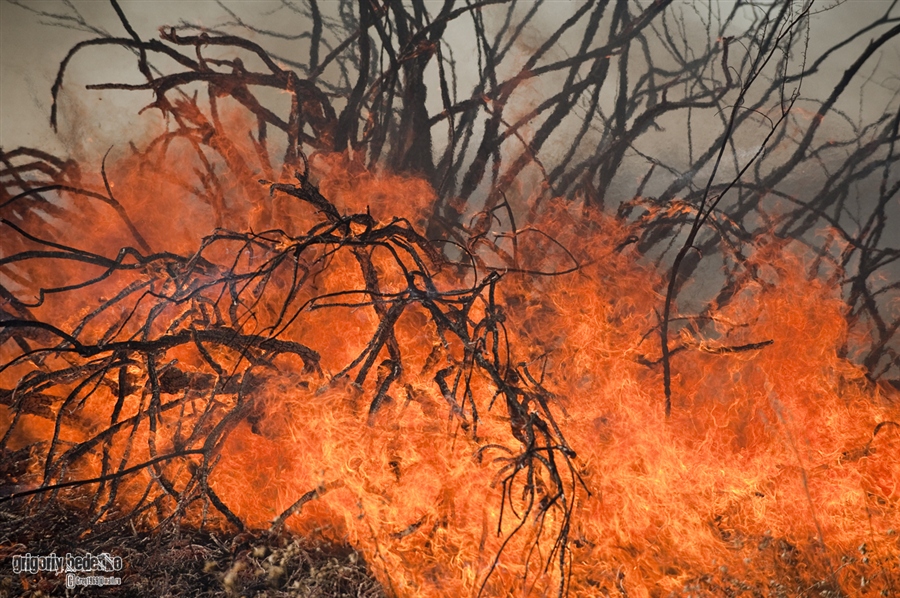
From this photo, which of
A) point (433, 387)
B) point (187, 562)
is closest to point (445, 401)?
point (433, 387)

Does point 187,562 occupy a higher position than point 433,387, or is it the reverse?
point 433,387

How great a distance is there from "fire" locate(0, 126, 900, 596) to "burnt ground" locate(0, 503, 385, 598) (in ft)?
0.22

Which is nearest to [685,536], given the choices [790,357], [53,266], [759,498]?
[759,498]

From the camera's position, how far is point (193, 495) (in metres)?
1.47

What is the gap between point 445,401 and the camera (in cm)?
163

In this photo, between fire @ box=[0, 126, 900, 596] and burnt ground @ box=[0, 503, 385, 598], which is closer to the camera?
burnt ground @ box=[0, 503, 385, 598]

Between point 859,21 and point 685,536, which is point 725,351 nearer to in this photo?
point 685,536

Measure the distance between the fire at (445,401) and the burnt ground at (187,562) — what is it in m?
0.07

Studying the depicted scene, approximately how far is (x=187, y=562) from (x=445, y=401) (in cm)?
77

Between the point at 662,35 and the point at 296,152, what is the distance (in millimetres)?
1526

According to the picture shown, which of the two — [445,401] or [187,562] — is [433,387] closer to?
[445,401]

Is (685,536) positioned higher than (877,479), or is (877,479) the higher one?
(877,479)

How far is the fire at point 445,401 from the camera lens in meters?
1.44

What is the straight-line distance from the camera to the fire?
144 centimetres
